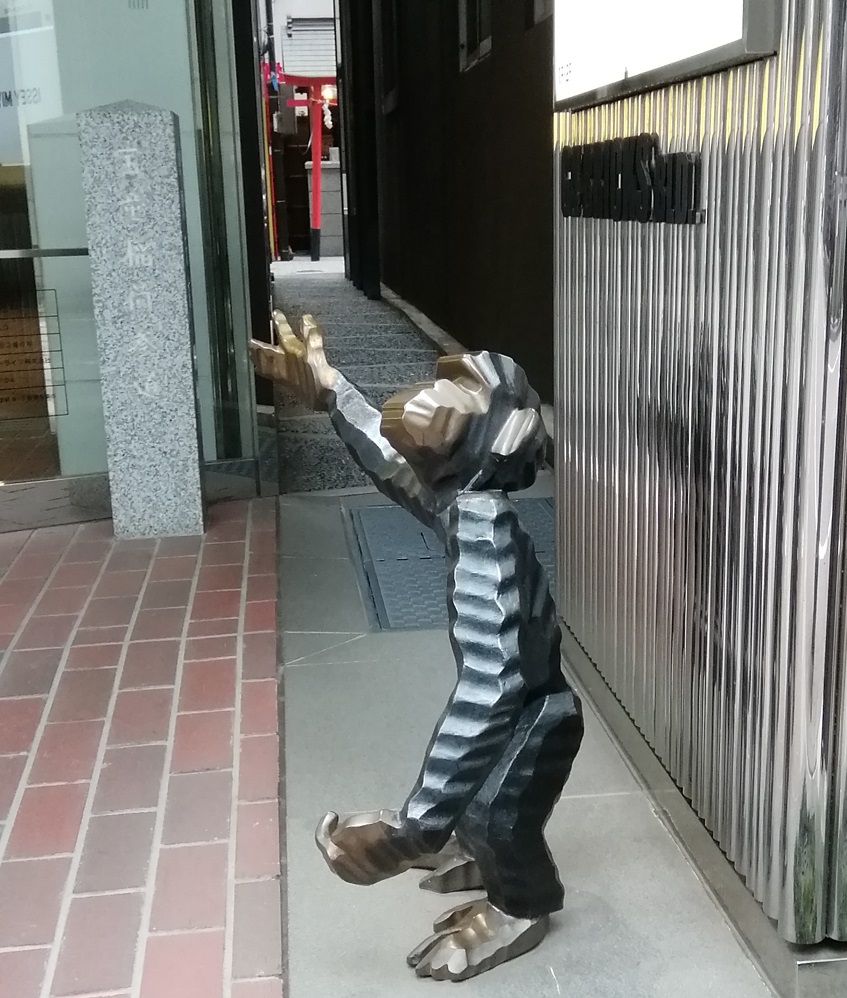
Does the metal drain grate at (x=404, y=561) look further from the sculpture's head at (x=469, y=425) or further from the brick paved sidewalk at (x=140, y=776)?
the sculpture's head at (x=469, y=425)

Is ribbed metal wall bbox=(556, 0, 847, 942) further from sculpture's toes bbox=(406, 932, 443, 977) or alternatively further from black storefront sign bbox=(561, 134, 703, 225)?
sculpture's toes bbox=(406, 932, 443, 977)

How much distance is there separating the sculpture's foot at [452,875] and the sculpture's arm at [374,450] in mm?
804

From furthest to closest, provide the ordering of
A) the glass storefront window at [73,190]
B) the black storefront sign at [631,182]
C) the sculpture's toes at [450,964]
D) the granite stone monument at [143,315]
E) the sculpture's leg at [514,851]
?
the glass storefront window at [73,190], the granite stone monument at [143,315], the black storefront sign at [631,182], the sculpture's toes at [450,964], the sculpture's leg at [514,851]

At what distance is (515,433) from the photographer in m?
1.76

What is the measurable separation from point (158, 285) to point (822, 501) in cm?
361

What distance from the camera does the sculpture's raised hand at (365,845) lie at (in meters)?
1.77

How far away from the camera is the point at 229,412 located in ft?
18.4

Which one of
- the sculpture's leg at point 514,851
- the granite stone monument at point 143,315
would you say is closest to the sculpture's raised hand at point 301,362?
the sculpture's leg at point 514,851

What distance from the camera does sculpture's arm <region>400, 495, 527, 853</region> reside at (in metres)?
1.74

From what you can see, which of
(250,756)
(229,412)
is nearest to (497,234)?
(229,412)

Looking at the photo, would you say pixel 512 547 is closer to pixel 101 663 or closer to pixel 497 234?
pixel 101 663

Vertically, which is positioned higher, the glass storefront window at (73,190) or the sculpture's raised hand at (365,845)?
the glass storefront window at (73,190)

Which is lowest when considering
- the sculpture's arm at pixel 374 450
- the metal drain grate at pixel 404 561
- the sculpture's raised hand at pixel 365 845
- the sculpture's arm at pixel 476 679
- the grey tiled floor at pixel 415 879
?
the grey tiled floor at pixel 415 879

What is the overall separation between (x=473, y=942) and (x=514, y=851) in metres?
0.23
